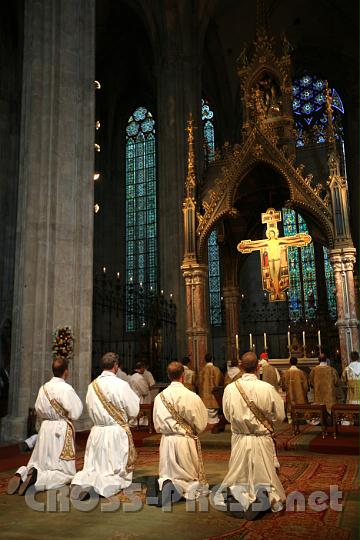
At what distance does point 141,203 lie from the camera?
26.0m

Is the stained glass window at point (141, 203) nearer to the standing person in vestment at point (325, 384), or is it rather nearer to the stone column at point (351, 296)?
the stone column at point (351, 296)

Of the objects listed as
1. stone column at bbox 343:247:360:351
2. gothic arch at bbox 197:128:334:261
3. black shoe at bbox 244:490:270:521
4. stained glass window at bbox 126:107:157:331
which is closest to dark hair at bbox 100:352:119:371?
black shoe at bbox 244:490:270:521

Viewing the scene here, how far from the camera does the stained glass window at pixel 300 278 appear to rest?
72.8 ft

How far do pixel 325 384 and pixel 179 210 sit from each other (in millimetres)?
9882

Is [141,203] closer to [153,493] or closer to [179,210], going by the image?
[179,210]

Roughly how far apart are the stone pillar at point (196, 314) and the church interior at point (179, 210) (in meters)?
0.05

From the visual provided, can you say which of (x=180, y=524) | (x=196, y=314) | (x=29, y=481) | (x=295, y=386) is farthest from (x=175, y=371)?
(x=196, y=314)

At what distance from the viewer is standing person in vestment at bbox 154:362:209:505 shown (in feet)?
17.9

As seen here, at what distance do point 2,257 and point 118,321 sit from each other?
280 inches

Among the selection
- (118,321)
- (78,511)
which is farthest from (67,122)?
(118,321)

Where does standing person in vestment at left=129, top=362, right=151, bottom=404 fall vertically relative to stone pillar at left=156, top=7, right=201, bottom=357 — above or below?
below

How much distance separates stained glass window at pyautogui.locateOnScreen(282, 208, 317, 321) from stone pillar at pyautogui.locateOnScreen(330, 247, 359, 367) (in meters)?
9.66

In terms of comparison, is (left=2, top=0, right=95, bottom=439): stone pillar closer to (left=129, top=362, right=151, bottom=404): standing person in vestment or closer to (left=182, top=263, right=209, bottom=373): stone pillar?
(left=129, top=362, right=151, bottom=404): standing person in vestment

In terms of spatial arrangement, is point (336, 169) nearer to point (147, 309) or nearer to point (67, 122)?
point (67, 122)
